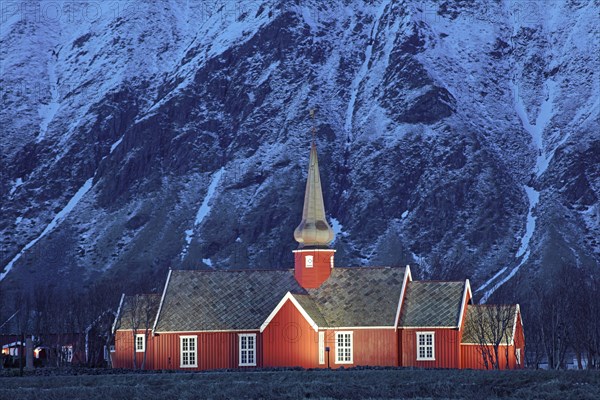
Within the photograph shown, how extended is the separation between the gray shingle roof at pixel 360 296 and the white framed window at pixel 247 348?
5450 millimetres

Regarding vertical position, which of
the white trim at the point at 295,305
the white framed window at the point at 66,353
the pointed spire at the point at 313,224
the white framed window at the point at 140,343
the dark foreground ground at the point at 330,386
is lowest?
the dark foreground ground at the point at 330,386

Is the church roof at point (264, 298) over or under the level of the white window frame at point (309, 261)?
under

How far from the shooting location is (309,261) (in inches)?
3789

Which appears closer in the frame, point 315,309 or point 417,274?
point 315,309

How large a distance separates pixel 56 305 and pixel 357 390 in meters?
126

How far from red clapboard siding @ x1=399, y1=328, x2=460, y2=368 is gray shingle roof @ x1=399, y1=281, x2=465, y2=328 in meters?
0.56

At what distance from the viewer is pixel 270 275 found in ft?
319

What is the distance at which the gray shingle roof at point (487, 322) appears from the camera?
3533 inches

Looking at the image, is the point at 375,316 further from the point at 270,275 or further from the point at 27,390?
the point at 27,390

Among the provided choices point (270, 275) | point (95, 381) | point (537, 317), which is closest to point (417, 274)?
point (537, 317)

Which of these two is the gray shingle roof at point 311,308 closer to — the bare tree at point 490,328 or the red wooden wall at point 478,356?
the red wooden wall at point 478,356

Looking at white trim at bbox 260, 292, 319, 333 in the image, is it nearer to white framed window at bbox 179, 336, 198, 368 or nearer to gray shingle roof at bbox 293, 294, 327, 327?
gray shingle roof at bbox 293, 294, 327, 327

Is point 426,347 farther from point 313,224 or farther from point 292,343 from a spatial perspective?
point 313,224

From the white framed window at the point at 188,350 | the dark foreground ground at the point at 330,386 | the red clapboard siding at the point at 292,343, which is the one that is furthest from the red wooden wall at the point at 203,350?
the dark foreground ground at the point at 330,386
